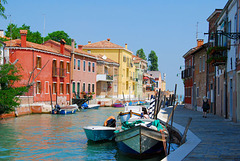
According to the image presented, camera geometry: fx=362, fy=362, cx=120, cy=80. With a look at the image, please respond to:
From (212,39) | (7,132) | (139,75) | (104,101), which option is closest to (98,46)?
(104,101)

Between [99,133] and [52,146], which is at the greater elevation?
[99,133]

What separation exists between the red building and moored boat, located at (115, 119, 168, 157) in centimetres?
2160

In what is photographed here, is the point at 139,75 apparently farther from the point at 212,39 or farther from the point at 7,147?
the point at 7,147

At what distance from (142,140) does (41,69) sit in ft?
90.8

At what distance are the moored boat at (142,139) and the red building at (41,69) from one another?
2160 centimetres

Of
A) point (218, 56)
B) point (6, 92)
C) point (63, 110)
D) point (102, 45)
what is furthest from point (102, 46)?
point (218, 56)

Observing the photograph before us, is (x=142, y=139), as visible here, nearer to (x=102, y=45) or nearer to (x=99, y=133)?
(x=99, y=133)

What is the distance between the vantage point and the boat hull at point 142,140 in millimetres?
12461

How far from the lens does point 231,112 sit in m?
20.6

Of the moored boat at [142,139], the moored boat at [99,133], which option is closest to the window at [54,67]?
the moored boat at [99,133]

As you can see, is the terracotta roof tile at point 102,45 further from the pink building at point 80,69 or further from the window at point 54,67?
the window at point 54,67

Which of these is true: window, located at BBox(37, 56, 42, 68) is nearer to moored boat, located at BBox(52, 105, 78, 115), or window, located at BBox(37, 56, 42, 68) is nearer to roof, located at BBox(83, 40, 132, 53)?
moored boat, located at BBox(52, 105, 78, 115)

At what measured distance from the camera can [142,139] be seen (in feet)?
41.0

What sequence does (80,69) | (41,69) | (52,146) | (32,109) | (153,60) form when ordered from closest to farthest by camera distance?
(52,146) < (32,109) < (41,69) < (80,69) < (153,60)
